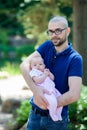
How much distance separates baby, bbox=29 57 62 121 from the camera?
443 cm

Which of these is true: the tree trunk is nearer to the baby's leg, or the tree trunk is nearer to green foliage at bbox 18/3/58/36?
green foliage at bbox 18/3/58/36

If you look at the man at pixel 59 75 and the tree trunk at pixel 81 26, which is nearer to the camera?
the man at pixel 59 75

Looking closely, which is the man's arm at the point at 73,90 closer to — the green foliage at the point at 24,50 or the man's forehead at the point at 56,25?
the man's forehead at the point at 56,25

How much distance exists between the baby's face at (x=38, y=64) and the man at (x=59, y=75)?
67 mm

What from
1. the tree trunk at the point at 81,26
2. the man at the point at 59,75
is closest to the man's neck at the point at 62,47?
the man at the point at 59,75

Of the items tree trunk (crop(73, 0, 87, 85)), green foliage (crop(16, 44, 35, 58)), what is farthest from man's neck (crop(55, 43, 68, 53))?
green foliage (crop(16, 44, 35, 58))

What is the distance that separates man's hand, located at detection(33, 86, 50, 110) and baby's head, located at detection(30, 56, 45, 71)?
17 centimetres

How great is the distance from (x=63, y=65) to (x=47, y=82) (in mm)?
199

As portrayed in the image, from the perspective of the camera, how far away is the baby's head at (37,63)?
452 cm

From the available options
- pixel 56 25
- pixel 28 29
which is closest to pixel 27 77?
pixel 56 25

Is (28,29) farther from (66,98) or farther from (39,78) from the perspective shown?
(66,98)

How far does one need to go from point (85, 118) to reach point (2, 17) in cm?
2035

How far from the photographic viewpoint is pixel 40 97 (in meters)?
4.47

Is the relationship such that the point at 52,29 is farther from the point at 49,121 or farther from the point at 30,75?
the point at 49,121
